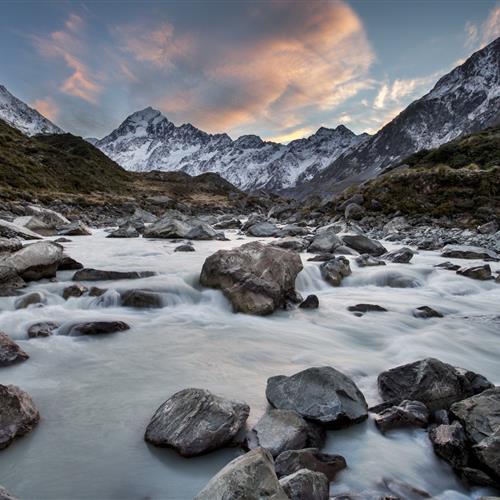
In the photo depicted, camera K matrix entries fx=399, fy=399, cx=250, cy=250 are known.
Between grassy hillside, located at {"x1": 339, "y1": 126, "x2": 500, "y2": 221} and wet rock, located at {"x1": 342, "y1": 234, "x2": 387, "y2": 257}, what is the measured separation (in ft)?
36.2

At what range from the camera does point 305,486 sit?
269 centimetres

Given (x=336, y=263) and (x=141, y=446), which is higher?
(x=336, y=263)

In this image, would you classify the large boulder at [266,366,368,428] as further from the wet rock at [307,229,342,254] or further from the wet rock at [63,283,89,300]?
the wet rock at [307,229,342,254]

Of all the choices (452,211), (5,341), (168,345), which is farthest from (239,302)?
Answer: (452,211)

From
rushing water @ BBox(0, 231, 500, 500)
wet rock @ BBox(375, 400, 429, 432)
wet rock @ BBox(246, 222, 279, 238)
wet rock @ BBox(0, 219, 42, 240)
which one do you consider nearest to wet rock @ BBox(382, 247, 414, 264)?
rushing water @ BBox(0, 231, 500, 500)

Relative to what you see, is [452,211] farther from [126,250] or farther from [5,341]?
[5,341]

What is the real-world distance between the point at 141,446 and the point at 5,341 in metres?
2.94

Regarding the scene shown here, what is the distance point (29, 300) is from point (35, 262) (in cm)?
151

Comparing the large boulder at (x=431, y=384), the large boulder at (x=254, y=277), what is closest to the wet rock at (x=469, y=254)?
the large boulder at (x=254, y=277)

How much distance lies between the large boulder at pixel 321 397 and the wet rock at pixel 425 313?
4.77m

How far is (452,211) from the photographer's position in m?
25.3

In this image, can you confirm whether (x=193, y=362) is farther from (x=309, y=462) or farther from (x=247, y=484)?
(x=247, y=484)

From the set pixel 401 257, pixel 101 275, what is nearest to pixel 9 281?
pixel 101 275

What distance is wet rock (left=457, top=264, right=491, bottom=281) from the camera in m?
11.3
